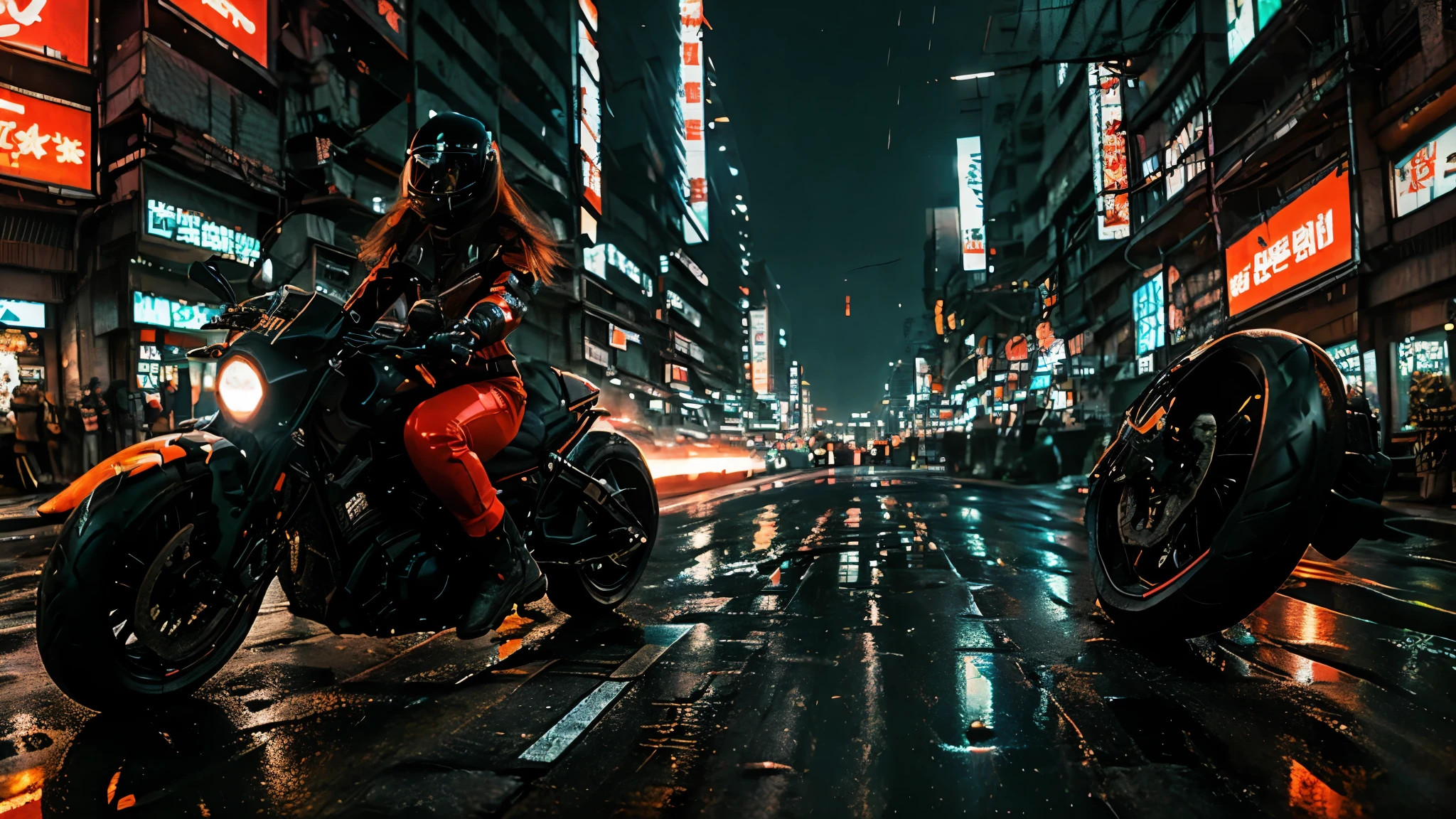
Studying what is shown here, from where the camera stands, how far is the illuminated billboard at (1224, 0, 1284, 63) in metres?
21.3

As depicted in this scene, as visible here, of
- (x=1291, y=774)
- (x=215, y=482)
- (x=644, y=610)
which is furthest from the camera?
(x=644, y=610)

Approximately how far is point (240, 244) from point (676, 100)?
7124cm

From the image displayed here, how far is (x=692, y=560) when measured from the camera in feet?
22.2

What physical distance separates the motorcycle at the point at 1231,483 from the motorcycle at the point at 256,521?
2869 millimetres

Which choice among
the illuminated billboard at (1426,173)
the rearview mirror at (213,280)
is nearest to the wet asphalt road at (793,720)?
the rearview mirror at (213,280)

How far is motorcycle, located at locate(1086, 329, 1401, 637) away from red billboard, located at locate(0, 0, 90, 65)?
73.1ft

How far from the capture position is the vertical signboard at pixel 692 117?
244ft

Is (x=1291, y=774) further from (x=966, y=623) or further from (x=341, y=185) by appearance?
(x=341, y=185)

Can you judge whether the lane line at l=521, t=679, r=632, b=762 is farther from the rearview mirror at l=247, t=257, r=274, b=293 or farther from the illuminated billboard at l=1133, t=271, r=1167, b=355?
the illuminated billboard at l=1133, t=271, r=1167, b=355

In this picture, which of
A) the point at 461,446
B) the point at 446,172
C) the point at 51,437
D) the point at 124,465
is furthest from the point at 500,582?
the point at 51,437

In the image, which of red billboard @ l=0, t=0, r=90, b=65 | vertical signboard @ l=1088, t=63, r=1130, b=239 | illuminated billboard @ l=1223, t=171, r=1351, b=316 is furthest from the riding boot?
vertical signboard @ l=1088, t=63, r=1130, b=239

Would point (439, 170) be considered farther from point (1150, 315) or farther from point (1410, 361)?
point (1150, 315)

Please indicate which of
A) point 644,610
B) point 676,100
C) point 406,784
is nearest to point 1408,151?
point 644,610

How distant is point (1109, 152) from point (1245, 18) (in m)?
10.6
